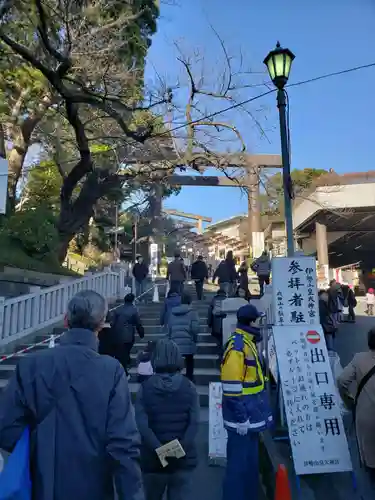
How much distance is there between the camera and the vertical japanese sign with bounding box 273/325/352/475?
3854 mm

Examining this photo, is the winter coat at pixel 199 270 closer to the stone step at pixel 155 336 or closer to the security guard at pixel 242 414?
the stone step at pixel 155 336

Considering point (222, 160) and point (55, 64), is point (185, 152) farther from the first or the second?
point (55, 64)

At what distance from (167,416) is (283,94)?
4.76 meters

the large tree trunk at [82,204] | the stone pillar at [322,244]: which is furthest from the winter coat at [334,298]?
the stone pillar at [322,244]

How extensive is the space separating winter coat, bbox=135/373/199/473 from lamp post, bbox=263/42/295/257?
10.3 feet

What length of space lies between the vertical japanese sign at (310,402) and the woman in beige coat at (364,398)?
61 cm

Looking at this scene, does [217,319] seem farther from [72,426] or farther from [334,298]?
[72,426]

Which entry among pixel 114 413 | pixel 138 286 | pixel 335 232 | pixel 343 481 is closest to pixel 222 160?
pixel 138 286

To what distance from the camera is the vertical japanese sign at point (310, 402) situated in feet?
12.6

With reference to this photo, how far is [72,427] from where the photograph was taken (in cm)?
183

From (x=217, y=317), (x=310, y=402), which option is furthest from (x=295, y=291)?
(x=217, y=317)

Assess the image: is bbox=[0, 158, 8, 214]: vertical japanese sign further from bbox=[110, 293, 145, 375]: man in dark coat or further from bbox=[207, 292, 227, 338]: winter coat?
bbox=[207, 292, 227, 338]: winter coat

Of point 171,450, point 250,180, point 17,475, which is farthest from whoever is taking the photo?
point 250,180

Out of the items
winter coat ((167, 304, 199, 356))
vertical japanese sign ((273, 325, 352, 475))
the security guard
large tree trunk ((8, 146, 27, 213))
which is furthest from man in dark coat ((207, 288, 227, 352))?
large tree trunk ((8, 146, 27, 213))
